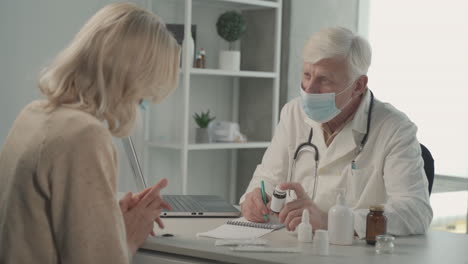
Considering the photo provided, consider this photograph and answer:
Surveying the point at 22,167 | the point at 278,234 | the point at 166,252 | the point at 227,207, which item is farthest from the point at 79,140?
the point at 227,207

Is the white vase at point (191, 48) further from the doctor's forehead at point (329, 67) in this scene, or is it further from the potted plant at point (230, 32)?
the doctor's forehead at point (329, 67)

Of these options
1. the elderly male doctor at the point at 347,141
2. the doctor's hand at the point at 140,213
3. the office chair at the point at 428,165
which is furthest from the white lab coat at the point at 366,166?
the doctor's hand at the point at 140,213

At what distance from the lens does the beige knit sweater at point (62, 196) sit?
1.35 m

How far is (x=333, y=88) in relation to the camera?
2484 mm

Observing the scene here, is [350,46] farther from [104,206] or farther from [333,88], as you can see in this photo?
[104,206]

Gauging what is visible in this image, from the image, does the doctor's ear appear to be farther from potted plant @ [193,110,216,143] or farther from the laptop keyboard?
potted plant @ [193,110,216,143]

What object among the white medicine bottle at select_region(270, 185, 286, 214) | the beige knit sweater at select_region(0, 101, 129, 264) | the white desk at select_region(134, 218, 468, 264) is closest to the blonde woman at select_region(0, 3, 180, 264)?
the beige knit sweater at select_region(0, 101, 129, 264)

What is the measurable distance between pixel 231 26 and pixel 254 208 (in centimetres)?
205

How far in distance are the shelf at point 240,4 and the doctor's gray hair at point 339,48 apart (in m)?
1.68

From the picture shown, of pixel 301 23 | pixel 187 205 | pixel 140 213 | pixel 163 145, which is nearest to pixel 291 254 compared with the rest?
pixel 140 213

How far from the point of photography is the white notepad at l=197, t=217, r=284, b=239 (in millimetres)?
2045

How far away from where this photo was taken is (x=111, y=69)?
→ 1.44m

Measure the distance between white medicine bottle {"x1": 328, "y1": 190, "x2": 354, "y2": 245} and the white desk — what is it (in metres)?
0.03

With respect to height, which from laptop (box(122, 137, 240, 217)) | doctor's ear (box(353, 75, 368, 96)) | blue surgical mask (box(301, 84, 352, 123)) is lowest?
laptop (box(122, 137, 240, 217))
